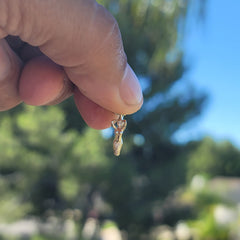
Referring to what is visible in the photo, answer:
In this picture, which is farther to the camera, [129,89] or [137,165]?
[137,165]

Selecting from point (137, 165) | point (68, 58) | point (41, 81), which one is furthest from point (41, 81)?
point (137, 165)

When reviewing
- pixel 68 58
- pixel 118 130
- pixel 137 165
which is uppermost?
pixel 68 58

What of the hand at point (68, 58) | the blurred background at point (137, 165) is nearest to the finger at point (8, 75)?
the hand at point (68, 58)

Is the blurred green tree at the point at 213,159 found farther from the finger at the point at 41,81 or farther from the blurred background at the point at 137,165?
the finger at the point at 41,81

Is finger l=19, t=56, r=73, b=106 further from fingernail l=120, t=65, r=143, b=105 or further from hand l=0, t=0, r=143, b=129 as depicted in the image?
fingernail l=120, t=65, r=143, b=105

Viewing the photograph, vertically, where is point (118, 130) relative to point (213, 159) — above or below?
above

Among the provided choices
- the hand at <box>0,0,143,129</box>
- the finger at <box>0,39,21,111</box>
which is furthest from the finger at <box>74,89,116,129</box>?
the finger at <box>0,39,21,111</box>

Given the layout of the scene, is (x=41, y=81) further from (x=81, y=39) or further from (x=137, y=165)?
(x=137, y=165)
